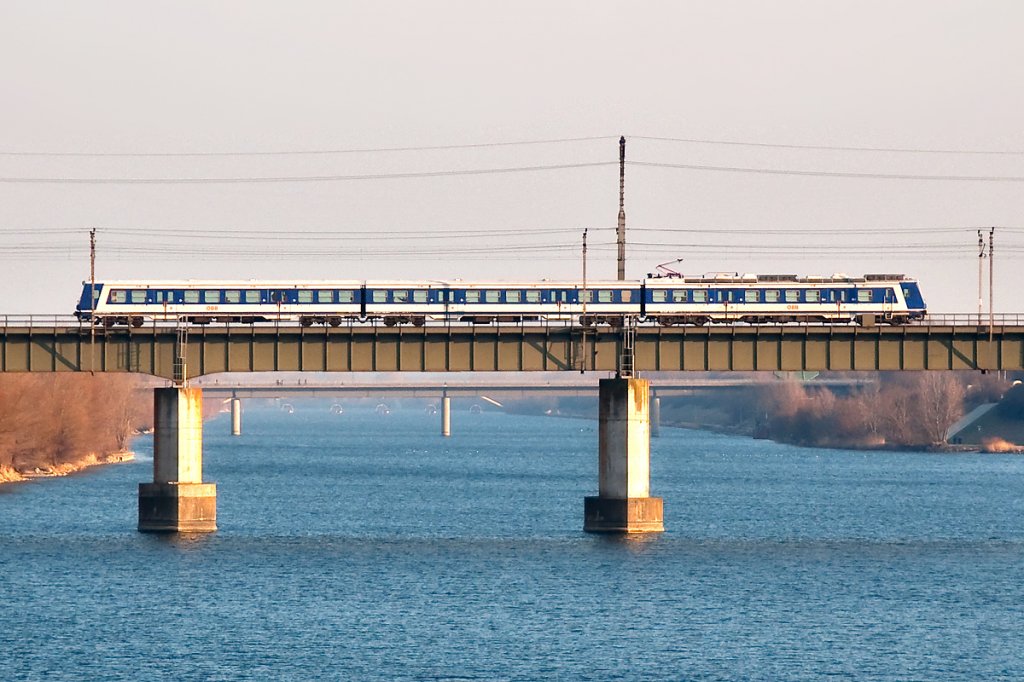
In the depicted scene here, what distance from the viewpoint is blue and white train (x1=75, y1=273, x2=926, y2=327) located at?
116m

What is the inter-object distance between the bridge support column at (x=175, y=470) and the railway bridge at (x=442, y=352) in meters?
0.07

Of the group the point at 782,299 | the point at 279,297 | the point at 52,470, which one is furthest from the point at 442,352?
the point at 52,470

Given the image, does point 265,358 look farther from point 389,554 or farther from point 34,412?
point 34,412

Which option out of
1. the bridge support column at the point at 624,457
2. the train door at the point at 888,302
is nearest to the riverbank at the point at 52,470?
the bridge support column at the point at 624,457

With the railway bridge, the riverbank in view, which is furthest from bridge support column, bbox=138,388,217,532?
the riverbank

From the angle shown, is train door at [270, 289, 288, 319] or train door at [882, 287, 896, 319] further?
train door at [882, 287, 896, 319]

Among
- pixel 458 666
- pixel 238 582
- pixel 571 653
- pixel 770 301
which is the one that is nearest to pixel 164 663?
pixel 458 666

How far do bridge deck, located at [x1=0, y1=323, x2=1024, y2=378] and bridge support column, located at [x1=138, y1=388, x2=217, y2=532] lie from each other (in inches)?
114

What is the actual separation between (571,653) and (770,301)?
54.4 metres

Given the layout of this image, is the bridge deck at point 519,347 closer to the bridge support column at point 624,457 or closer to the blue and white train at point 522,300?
the bridge support column at point 624,457

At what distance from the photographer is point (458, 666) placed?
62.5 meters

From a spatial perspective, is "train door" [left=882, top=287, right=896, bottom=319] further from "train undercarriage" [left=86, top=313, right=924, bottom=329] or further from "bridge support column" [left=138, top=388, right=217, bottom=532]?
"bridge support column" [left=138, top=388, right=217, bottom=532]

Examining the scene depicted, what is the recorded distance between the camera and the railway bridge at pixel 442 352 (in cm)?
10031

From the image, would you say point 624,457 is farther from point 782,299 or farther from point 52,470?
point 52,470
